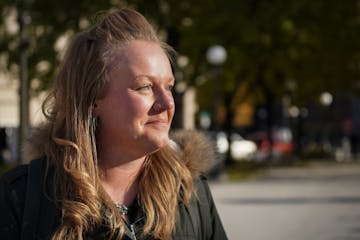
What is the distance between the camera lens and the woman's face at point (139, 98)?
3051 mm

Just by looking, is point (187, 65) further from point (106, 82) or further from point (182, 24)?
point (106, 82)

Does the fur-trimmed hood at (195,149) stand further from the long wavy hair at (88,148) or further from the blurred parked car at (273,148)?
the blurred parked car at (273,148)

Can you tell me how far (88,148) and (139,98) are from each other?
0.19 m

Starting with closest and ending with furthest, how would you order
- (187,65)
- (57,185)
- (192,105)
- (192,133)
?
Result: 1. (57,185)
2. (192,133)
3. (187,65)
4. (192,105)

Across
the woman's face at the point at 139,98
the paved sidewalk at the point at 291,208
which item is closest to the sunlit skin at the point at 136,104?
the woman's face at the point at 139,98

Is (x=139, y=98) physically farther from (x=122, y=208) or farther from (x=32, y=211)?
(x=32, y=211)

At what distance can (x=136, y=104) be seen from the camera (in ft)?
10.0

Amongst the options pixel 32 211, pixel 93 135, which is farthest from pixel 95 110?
pixel 32 211

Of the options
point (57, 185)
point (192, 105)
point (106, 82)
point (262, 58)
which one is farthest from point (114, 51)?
point (192, 105)

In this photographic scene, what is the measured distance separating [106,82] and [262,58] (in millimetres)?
33651

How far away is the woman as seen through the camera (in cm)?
302

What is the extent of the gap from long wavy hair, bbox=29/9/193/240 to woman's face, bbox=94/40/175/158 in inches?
1.0

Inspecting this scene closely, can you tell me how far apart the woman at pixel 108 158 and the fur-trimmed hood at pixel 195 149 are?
4.8 inches

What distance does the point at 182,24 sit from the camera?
1047 inches
